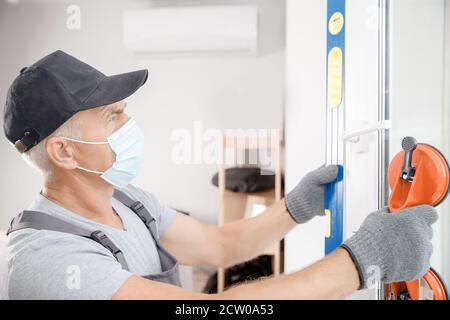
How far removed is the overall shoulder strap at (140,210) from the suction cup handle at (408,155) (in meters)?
0.44

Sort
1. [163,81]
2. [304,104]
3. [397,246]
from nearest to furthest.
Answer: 1. [397,246]
2. [163,81]
3. [304,104]

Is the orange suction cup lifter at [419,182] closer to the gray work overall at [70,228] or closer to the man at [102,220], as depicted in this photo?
the man at [102,220]

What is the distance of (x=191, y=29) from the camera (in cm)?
84

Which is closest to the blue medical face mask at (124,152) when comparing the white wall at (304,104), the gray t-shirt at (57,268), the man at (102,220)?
the man at (102,220)

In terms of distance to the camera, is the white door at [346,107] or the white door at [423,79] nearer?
the white door at [423,79]

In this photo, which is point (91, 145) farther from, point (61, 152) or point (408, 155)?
point (408, 155)

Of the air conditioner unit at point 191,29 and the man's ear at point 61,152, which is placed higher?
the air conditioner unit at point 191,29

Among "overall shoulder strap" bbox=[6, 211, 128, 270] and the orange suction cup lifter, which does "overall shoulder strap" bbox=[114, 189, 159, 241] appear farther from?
the orange suction cup lifter

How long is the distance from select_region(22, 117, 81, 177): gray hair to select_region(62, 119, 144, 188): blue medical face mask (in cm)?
4

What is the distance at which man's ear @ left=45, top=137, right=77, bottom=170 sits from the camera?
0.58 m

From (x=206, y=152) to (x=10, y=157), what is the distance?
0.41 meters

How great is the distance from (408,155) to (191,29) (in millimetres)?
540

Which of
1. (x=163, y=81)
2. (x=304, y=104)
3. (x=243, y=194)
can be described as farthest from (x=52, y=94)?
(x=243, y=194)

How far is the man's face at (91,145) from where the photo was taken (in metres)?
0.58
